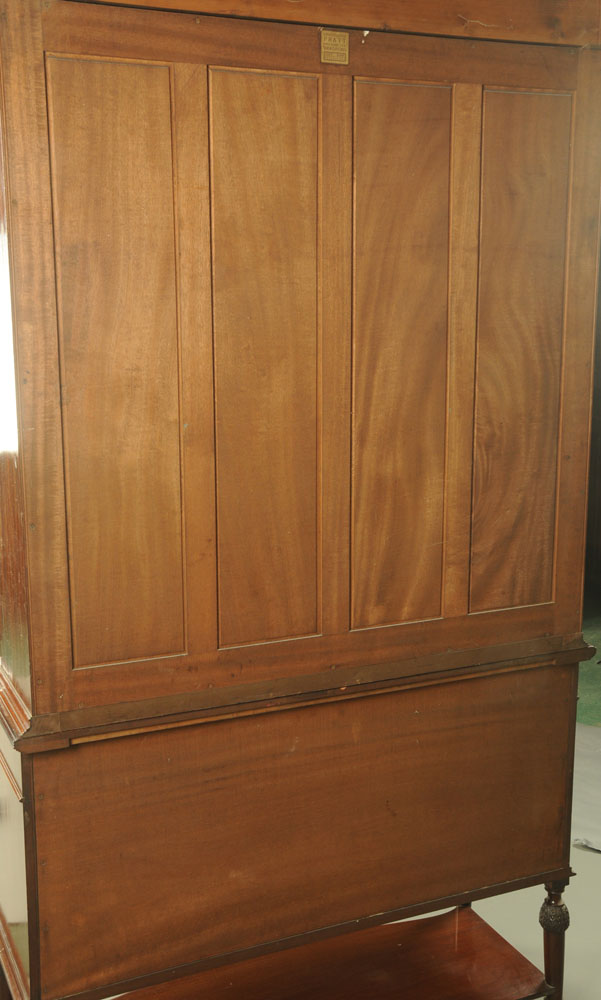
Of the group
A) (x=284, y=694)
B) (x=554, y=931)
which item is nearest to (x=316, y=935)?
(x=284, y=694)

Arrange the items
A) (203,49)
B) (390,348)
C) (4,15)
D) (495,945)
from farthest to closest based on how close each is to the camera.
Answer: (495,945)
(390,348)
(203,49)
(4,15)

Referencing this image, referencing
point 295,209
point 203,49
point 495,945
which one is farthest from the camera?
point 495,945

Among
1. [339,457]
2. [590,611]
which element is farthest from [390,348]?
[590,611]

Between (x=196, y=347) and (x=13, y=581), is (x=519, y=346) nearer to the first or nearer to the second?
(x=196, y=347)

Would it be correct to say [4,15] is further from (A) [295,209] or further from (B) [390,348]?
(B) [390,348]

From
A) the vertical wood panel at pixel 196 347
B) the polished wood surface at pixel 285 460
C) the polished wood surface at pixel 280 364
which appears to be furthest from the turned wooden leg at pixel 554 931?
the vertical wood panel at pixel 196 347

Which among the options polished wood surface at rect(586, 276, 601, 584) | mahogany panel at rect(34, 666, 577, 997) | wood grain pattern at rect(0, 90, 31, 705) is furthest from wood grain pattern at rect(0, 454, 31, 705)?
polished wood surface at rect(586, 276, 601, 584)

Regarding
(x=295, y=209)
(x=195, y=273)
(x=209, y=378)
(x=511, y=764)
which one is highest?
(x=295, y=209)

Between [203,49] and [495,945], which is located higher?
[203,49]

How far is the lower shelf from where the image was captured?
8.45ft

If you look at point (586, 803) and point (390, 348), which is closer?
point (390, 348)

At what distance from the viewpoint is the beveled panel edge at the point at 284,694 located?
6.18 ft

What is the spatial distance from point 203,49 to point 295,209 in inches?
12.9

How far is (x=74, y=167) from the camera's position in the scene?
1.76 m
